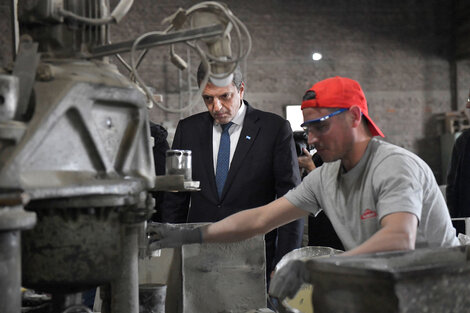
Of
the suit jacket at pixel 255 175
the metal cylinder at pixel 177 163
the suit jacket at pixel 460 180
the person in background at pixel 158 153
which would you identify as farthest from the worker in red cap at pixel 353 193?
the suit jacket at pixel 460 180

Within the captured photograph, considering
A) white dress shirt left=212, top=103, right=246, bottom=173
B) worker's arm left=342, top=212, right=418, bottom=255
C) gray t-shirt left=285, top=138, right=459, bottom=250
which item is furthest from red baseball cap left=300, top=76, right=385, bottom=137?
white dress shirt left=212, top=103, right=246, bottom=173

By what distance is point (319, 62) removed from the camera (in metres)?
8.35

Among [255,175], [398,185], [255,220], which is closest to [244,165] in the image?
[255,175]

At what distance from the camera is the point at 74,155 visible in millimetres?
1299

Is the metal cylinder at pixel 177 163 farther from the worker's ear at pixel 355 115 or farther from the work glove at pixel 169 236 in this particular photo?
the worker's ear at pixel 355 115

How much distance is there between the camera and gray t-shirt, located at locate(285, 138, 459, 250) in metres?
1.62

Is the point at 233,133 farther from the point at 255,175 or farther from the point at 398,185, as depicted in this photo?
the point at 398,185

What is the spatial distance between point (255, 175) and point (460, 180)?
153cm

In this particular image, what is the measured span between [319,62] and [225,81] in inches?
273

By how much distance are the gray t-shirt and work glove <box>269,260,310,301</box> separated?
1.07 feet

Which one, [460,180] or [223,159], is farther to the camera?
[460,180]

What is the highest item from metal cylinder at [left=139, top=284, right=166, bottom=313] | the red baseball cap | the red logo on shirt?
the red baseball cap

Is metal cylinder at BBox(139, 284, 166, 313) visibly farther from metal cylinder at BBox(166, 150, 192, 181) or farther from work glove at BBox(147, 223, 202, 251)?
metal cylinder at BBox(166, 150, 192, 181)

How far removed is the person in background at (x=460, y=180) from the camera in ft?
10.8
